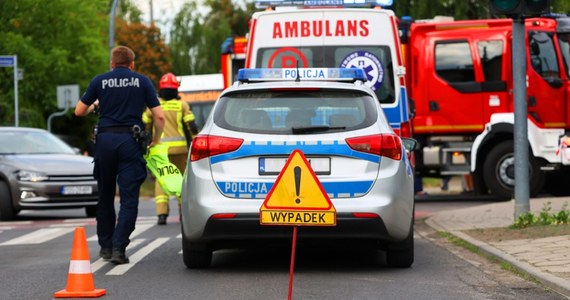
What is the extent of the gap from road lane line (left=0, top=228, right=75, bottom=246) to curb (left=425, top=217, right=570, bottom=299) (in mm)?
4642

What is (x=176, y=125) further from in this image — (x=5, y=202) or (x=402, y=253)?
(x=402, y=253)

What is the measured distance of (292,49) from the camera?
1564 centimetres

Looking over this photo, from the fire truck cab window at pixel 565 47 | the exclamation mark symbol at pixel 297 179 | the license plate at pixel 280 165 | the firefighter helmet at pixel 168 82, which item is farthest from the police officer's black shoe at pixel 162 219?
the exclamation mark symbol at pixel 297 179

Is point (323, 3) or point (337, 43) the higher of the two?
point (323, 3)

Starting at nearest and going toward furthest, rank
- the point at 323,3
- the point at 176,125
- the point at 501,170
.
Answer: the point at 176,125
the point at 323,3
the point at 501,170

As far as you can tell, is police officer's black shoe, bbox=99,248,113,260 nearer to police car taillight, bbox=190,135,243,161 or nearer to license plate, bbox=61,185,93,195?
police car taillight, bbox=190,135,243,161

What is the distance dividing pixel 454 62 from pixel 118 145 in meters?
11.4

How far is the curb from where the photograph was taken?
924 cm

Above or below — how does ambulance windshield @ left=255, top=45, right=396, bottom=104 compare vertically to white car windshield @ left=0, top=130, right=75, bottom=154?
above

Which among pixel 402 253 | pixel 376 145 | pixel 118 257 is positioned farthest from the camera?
pixel 118 257

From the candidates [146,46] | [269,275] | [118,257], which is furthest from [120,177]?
[146,46]

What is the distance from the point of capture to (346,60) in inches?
613

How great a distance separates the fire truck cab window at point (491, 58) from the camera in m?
21.3

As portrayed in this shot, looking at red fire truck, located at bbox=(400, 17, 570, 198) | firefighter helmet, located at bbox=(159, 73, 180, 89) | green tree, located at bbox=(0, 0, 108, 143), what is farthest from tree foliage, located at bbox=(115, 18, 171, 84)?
firefighter helmet, located at bbox=(159, 73, 180, 89)
